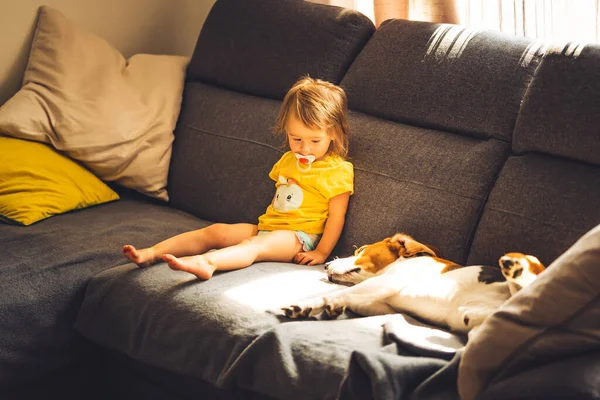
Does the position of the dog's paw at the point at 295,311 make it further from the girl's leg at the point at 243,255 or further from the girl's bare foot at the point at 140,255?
the girl's bare foot at the point at 140,255

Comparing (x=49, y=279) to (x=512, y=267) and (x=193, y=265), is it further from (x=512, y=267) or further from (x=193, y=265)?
(x=512, y=267)

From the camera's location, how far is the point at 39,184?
2.54 m

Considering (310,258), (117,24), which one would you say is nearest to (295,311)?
(310,258)

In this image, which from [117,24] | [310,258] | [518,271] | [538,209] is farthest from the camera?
[117,24]

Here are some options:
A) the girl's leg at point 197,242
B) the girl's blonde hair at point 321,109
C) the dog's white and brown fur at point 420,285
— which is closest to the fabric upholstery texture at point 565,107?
the dog's white and brown fur at point 420,285

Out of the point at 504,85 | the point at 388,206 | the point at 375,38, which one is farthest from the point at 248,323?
the point at 375,38

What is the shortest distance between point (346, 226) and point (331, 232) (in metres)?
0.06

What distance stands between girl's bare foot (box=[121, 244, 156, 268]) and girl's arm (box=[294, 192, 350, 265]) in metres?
0.42

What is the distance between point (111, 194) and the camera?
108 inches

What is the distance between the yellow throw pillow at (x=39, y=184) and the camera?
97.0 inches

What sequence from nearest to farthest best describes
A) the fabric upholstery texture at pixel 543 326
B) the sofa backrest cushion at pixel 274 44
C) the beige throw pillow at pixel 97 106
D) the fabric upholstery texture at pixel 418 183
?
the fabric upholstery texture at pixel 543 326 < the fabric upholstery texture at pixel 418 183 < the sofa backrest cushion at pixel 274 44 < the beige throw pillow at pixel 97 106

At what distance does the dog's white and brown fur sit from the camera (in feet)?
5.57

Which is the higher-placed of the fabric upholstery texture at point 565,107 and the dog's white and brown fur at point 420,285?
the fabric upholstery texture at point 565,107

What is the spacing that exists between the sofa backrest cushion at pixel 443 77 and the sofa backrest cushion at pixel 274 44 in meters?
0.10
